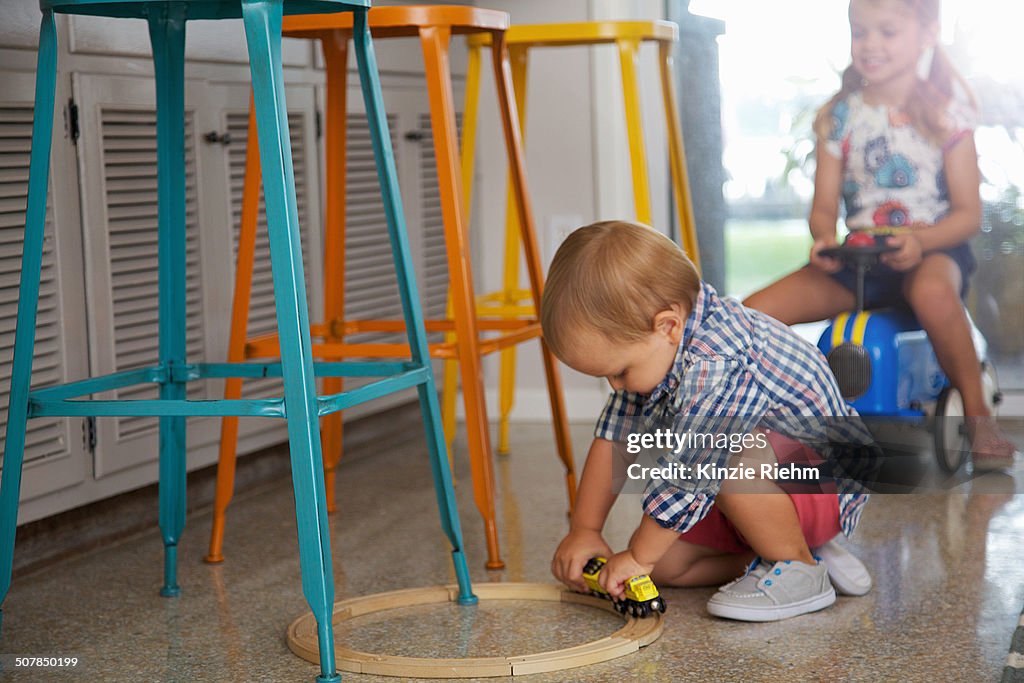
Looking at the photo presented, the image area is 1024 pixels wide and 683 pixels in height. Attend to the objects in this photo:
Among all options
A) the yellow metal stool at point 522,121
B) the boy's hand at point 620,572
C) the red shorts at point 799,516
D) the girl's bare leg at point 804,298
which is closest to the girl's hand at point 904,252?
the girl's bare leg at point 804,298

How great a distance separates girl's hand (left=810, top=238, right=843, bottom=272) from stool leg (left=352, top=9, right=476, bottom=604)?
1.28 meters

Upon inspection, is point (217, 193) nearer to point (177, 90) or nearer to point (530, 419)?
point (177, 90)

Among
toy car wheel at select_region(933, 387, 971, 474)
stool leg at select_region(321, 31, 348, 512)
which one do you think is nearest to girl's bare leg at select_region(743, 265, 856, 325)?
toy car wheel at select_region(933, 387, 971, 474)

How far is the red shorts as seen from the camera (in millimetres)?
1441

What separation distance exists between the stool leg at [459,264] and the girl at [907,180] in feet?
3.38

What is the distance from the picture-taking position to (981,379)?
7.67 feet

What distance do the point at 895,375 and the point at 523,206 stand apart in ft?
2.72

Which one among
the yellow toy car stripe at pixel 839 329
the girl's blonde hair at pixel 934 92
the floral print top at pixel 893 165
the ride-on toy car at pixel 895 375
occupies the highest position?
the girl's blonde hair at pixel 934 92

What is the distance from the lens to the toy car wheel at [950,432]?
7.09 feet

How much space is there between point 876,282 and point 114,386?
1499mm

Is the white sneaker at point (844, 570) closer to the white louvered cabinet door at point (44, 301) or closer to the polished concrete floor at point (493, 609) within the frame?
the polished concrete floor at point (493, 609)

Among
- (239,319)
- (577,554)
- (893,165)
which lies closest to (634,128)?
(893,165)

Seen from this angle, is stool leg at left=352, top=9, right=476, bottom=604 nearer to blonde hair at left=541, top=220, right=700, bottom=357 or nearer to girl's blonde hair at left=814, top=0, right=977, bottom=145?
blonde hair at left=541, top=220, right=700, bottom=357

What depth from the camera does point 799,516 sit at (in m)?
1.44
